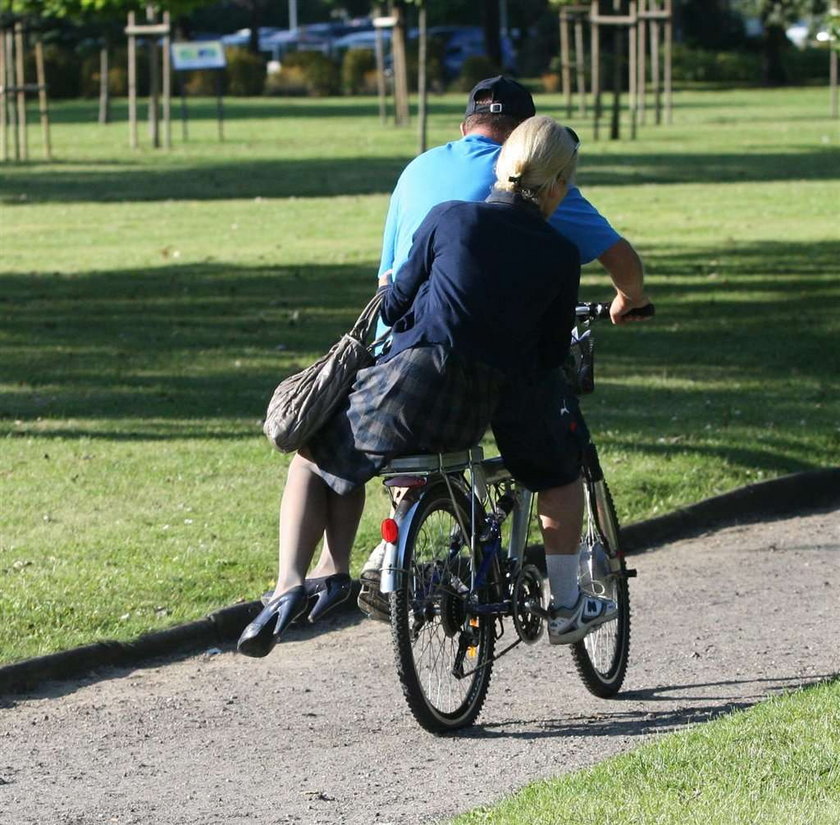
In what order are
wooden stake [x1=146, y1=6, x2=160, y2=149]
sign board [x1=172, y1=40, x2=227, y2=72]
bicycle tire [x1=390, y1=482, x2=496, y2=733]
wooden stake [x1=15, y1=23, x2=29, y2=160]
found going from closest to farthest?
bicycle tire [x1=390, y1=482, x2=496, y2=733], wooden stake [x1=15, y1=23, x2=29, y2=160], wooden stake [x1=146, y1=6, x2=160, y2=149], sign board [x1=172, y1=40, x2=227, y2=72]

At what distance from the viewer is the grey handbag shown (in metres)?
5.28

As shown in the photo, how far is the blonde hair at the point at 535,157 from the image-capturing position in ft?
17.2

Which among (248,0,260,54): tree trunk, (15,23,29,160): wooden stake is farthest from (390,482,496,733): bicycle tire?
(248,0,260,54): tree trunk

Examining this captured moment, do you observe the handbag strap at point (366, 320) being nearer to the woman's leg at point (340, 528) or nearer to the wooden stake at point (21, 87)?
the woman's leg at point (340, 528)

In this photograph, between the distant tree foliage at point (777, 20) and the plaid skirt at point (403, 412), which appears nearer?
the plaid skirt at point (403, 412)

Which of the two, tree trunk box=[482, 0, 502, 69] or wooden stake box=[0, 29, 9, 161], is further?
tree trunk box=[482, 0, 502, 69]

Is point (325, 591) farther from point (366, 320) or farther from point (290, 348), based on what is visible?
point (290, 348)

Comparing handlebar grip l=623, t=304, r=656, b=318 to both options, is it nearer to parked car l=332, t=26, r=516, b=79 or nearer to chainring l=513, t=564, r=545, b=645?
chainring l=513, t=564, r=545, b=645

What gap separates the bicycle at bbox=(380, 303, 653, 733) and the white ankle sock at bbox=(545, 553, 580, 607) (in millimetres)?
70

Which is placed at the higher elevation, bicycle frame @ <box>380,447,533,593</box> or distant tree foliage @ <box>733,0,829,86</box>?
distant tree foliage @ <box>733,0,829,86</box>

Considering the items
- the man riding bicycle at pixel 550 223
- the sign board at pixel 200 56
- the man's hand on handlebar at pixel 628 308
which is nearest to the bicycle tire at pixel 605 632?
the man riding bicycle at pixel 550 223

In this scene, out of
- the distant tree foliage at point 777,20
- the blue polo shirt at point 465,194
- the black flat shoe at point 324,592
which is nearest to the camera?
the black flat shoe at point 324,592

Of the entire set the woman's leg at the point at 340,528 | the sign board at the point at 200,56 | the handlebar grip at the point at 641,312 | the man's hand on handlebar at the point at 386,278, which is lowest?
the woman's leg at the point at 340,528

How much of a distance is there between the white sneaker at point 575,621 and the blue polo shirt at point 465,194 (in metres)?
1.12
